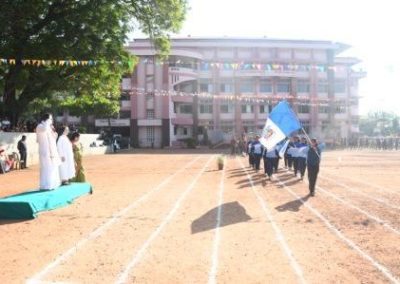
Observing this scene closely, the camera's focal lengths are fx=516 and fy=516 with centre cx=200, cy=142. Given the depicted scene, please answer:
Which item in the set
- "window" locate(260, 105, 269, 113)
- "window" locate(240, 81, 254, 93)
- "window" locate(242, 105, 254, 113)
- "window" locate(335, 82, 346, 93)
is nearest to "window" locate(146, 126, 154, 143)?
"window" locate(242, 105, 254, 113)

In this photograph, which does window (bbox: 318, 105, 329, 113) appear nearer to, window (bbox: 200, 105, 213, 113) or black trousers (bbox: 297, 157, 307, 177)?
window (bbox: 200, 105, 213, 113)

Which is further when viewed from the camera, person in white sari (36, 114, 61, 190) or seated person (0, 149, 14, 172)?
seated person (0, 149, 14, 172)

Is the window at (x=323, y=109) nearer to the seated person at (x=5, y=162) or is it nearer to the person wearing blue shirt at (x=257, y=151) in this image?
the person wearing blue shirt at (x=257, y=151)

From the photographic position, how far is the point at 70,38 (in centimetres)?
2753

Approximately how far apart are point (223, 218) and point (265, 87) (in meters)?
56.7

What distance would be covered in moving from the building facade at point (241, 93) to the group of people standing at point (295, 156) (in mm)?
37158

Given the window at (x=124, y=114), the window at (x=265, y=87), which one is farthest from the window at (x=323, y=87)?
the window at (x=124, y=114)

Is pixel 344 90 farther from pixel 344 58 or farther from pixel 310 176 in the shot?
pixel 310 176

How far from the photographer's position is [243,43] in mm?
65438

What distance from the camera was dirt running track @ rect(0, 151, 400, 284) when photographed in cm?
661

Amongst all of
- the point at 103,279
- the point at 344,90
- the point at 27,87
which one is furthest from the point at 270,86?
the point at 103,279

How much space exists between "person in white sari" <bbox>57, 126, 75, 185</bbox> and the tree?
13.4 meters

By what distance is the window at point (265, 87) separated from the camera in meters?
65.9

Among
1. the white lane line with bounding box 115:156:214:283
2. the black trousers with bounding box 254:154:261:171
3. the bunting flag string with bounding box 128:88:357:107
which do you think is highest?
the bunting flag string with bounding box 128:88:357:107
